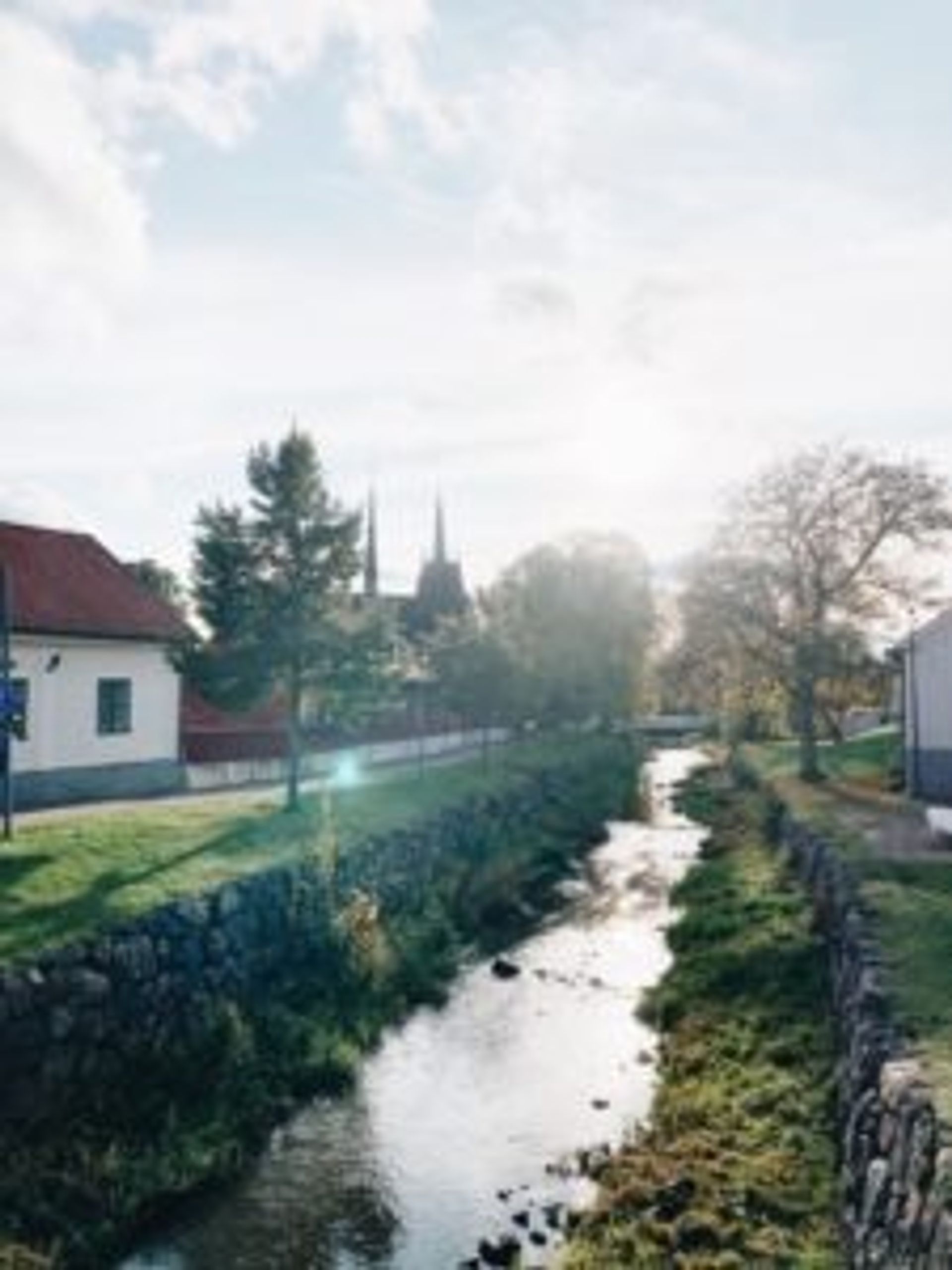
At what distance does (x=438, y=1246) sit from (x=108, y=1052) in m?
5.28

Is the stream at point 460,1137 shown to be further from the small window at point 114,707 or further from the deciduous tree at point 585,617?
the deciduous tree at point 585,617

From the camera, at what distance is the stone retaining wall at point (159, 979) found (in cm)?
1708

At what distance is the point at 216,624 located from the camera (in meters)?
32.8

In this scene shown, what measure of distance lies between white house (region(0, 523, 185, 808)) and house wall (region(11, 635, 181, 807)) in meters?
0.03

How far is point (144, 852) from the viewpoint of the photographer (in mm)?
25172

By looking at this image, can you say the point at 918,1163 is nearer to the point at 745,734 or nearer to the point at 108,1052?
the point at 108,1052

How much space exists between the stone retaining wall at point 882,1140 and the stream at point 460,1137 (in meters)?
3.12

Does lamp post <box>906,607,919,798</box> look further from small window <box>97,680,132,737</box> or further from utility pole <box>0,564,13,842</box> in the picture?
utility pole <box>0,564,13,842</box>

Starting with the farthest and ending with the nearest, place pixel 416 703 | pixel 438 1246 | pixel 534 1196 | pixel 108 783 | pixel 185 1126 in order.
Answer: pixel 416 703 < pixel 108 783 < pixel 185 1126 < pixel 534 1196 < pixel 438 1246

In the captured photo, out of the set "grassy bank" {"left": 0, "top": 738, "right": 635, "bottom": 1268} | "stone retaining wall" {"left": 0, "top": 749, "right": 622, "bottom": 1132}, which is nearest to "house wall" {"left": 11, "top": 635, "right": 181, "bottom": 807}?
"grassy bank" {"left": 0, "top": 738, "right": 635, "bottom": 1268}

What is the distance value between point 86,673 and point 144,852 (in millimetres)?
11141

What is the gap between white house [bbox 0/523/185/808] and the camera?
109 feet

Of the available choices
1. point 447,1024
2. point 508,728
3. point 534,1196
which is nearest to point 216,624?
point 447,1024

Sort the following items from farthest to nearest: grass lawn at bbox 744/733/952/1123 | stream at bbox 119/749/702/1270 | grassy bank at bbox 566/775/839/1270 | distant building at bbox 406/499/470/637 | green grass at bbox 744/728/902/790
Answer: distant building at bbox 406/499/470/637 → green grass at bbox 744/728/902/790 → stream at bbox 119/749/702/1270 → grass lawn at bbox 744/733/952/1123 → grassy bank at bbox 566/775/839/1270
